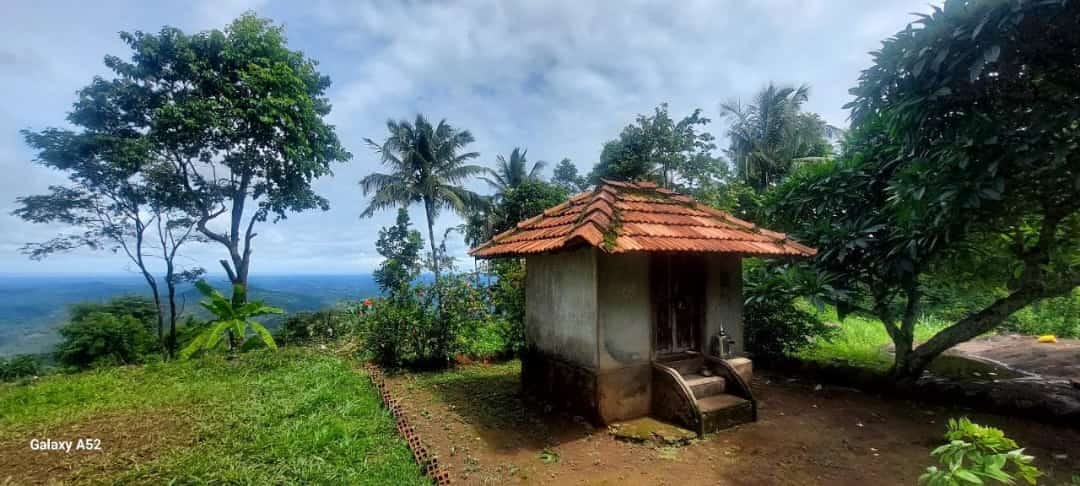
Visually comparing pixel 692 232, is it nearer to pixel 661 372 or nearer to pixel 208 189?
pixel 661 372

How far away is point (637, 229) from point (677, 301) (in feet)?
4.81

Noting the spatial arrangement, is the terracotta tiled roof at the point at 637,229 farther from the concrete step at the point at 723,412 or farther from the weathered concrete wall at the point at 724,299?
the concrete step at the point at 723,412

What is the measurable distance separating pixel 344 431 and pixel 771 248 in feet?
18.9

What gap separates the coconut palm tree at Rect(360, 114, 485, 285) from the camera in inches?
795

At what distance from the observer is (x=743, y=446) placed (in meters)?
4.77

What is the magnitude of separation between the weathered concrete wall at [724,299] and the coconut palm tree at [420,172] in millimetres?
15437

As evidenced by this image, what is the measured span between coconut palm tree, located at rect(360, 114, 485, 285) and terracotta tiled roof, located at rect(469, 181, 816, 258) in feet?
46.1

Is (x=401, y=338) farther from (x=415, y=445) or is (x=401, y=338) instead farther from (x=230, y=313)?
(x=230, y=313)

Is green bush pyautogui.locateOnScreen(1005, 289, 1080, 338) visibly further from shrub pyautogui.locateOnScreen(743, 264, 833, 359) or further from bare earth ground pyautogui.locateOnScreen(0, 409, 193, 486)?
bare earth ground pyautogui.locateOnScreen(0, 409, 193, 486)

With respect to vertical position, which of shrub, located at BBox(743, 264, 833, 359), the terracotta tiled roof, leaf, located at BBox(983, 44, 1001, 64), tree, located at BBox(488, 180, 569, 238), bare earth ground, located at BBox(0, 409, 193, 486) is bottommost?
bare earth ground, located at BBox(0, 409, 193, 486)

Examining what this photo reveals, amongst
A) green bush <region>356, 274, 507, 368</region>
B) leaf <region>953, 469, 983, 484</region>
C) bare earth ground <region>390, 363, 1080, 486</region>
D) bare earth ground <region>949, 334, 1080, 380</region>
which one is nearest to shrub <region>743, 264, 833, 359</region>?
bare earth ground <region>390, 363, 1080, 486</region>

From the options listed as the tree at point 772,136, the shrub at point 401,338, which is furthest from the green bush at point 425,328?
the tree at point 772,136

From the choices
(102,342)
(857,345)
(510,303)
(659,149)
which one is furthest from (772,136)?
(102,342)

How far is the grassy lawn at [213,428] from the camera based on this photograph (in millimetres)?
4145
